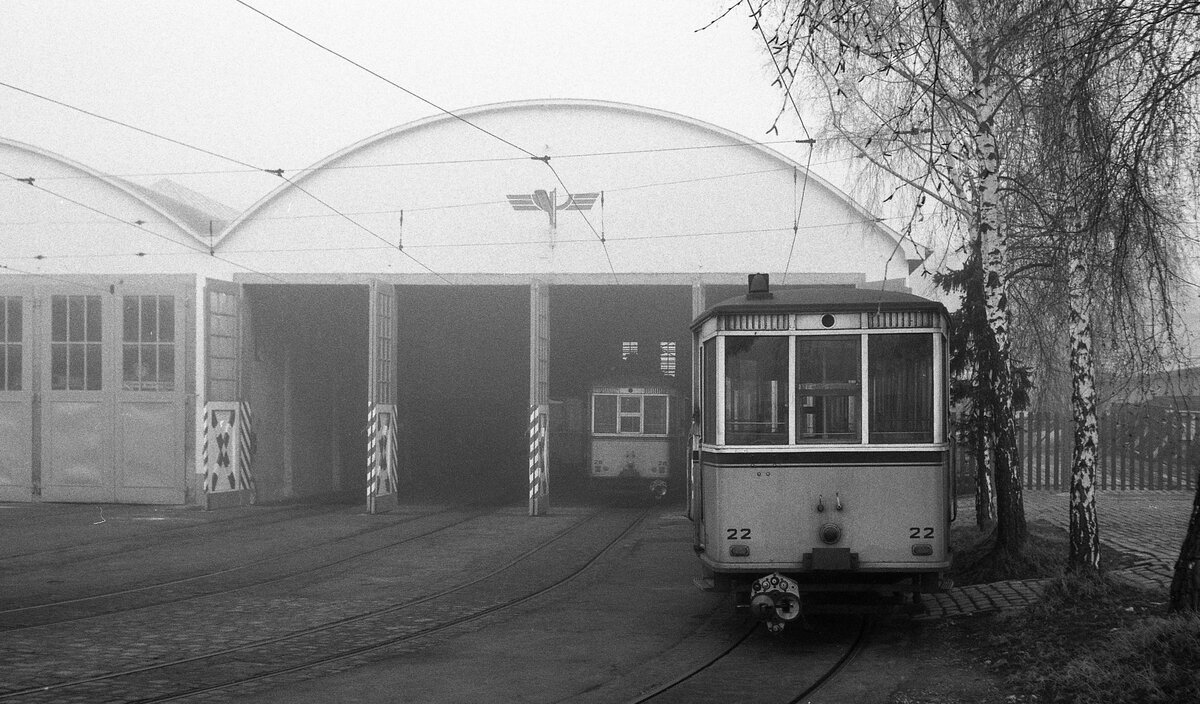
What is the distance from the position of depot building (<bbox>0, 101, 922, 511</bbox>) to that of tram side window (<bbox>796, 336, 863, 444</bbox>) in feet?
46.2

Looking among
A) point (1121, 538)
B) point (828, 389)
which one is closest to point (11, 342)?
point (828, 389)

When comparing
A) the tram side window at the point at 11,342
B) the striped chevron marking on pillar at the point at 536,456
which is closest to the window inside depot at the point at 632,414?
the striped chevron marking on pillar at the point at 536,456

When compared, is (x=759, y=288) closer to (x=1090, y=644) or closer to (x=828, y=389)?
(x=828, y=389)

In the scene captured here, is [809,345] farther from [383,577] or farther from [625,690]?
[383,577]

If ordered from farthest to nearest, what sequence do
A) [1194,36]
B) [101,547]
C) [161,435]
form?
[161,435]
[101,547]
[1194,36]

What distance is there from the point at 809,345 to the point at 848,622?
2.80 meters

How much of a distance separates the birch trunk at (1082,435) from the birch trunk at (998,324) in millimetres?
1450

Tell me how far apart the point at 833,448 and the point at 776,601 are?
1336 millimetres

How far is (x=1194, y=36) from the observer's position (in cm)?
691

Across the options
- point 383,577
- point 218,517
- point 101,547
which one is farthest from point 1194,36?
point 218,517

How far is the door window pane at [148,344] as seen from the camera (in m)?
24.4

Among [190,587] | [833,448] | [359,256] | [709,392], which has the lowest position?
[190,587]

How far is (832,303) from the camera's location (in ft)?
30.8

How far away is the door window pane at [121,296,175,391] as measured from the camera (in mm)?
24422
